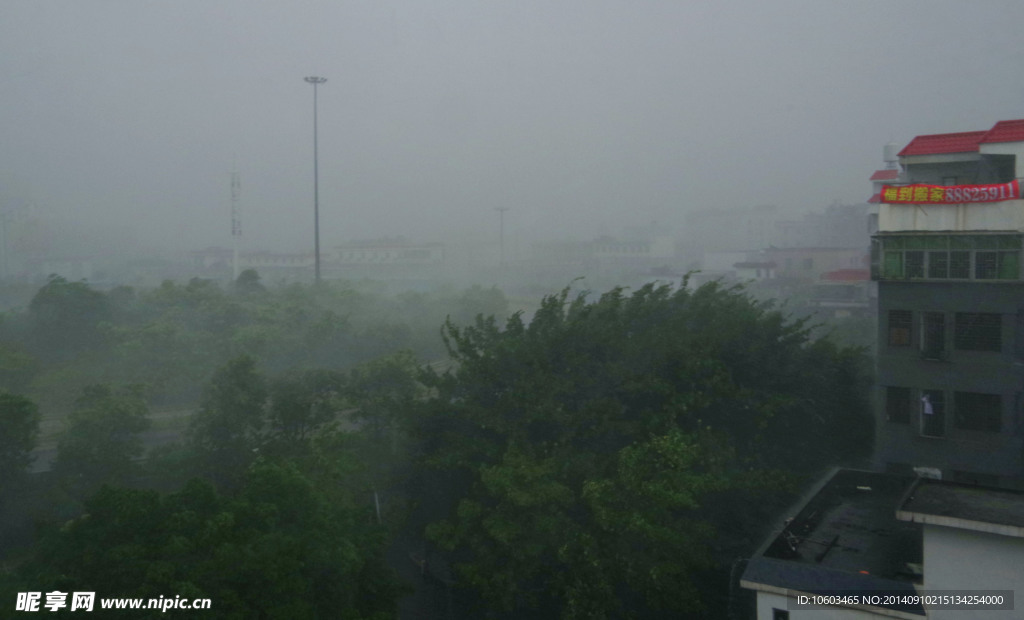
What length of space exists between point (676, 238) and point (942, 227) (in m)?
27.5

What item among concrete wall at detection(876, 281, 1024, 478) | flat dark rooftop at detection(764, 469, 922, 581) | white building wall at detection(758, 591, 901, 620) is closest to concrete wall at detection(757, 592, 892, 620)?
white building wall at detection(758, 591, 901, 620)

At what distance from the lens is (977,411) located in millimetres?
6363

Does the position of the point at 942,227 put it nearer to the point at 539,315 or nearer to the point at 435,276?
the point at 539,315

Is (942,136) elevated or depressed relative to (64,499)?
elevated

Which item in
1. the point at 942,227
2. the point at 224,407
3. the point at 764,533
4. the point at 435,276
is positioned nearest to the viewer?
the point at 764,533

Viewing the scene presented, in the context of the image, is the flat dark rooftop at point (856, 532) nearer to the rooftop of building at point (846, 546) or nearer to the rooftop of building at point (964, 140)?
the rooftop of building at point (846, 546)

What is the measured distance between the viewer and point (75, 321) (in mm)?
15750

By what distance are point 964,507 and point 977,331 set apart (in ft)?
7.74

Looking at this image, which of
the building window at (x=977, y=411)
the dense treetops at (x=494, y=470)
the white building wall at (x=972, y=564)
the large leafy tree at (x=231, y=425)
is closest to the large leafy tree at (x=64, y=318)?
the dense treetops at (x=494, y=470)

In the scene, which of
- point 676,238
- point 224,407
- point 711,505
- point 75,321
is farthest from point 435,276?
point 711,505

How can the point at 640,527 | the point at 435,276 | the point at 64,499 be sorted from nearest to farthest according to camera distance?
the point at 640,527 < the point at 64,499 < the point at 435,276

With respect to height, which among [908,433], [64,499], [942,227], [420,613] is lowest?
[420,613]

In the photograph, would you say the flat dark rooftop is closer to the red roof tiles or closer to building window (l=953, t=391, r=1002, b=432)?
building window (l=953, t=391, r=1002, b=432)

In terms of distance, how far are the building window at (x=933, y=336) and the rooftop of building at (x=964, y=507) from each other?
64.6 inches
